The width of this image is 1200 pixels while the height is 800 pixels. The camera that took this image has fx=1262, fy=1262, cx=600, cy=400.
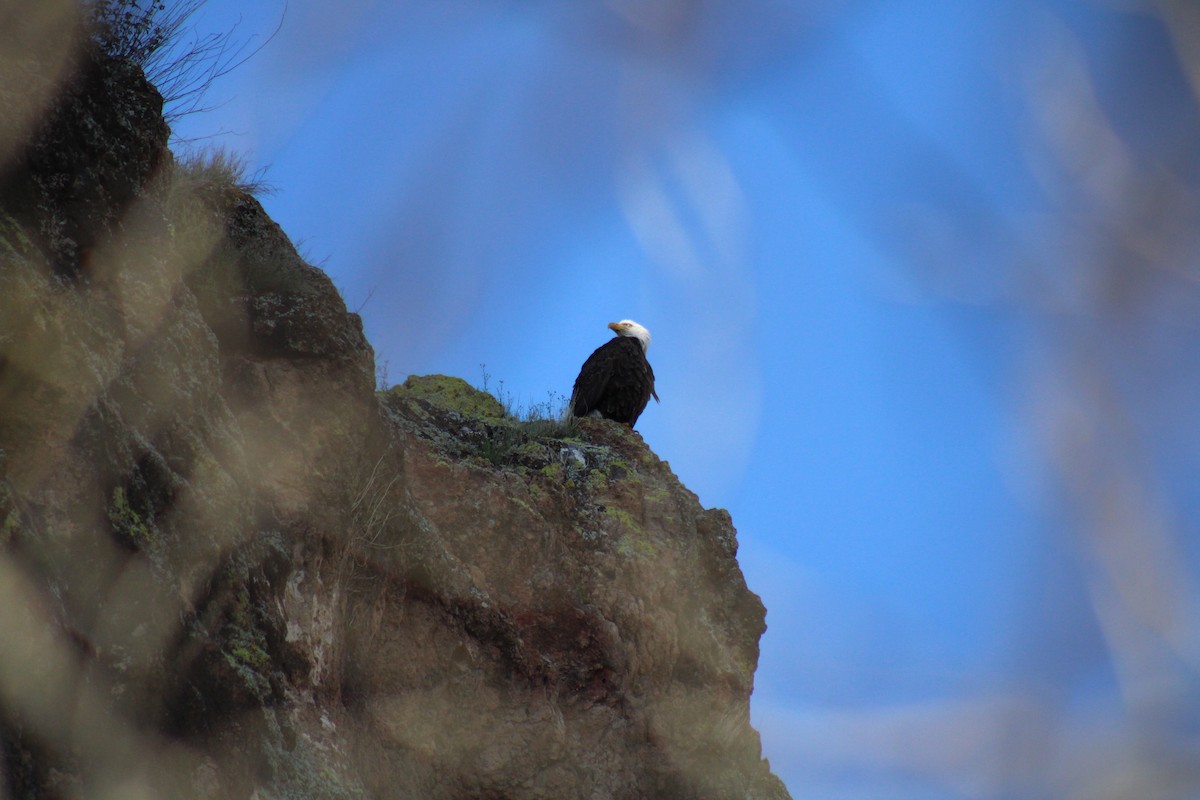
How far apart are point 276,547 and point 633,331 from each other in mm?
7801

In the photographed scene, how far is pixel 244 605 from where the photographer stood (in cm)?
489

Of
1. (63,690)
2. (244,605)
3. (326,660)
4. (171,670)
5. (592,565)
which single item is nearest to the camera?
(63,690)

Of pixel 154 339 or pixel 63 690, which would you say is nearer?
pixel 63 690

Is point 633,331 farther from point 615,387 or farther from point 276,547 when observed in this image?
point 276,547

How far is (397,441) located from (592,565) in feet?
5.55

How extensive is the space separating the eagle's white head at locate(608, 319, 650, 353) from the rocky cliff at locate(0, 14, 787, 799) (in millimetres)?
3703

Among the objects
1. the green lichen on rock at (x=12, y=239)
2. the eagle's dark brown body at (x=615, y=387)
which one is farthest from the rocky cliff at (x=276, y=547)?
the eagle's dark brown body at (x=615, y=387)

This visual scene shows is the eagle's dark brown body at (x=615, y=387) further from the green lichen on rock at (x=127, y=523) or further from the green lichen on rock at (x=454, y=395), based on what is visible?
the green lichen on rock at (x=127, y=523)

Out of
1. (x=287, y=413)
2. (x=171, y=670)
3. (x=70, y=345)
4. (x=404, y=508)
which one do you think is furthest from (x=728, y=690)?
(x=70, y=345)

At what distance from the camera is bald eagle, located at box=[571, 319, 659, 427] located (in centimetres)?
1170

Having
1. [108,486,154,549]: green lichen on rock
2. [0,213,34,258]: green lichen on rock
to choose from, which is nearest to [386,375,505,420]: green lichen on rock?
[108,486,154,549]: green lichen on rock

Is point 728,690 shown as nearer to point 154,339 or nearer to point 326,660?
point 326,660

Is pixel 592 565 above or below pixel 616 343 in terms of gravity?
below

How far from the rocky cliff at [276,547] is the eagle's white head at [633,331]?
12.1 feet
